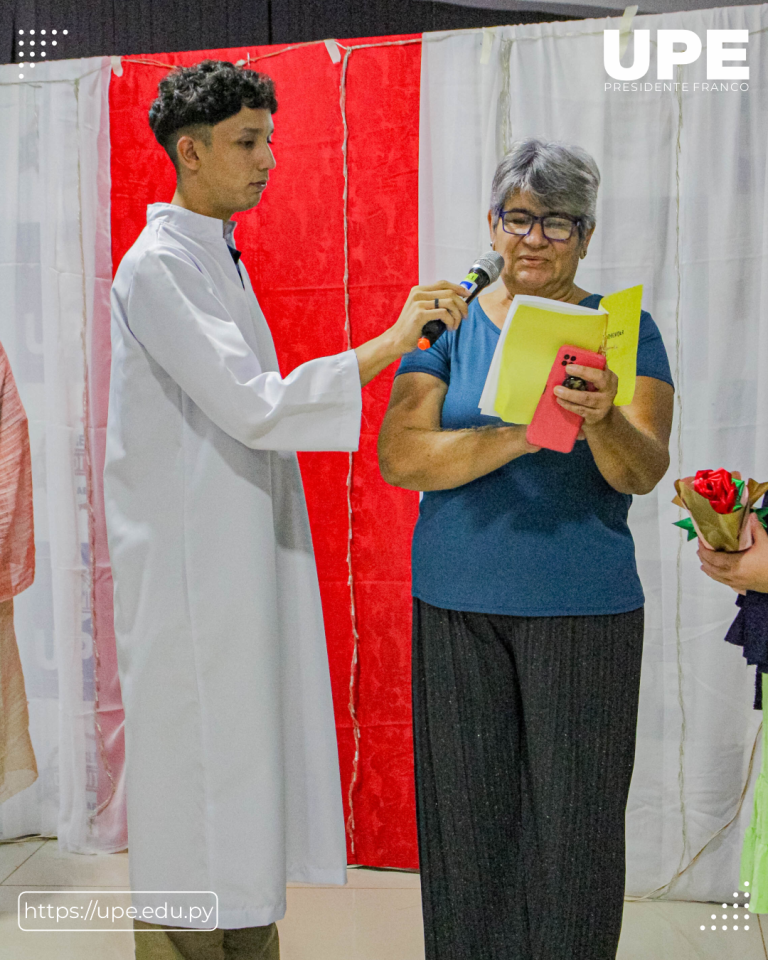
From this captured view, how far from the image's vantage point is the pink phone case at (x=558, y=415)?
1428 millimetres

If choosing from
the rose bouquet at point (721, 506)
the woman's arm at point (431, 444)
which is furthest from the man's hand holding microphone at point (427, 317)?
the rose bouquet at point (721, 506)

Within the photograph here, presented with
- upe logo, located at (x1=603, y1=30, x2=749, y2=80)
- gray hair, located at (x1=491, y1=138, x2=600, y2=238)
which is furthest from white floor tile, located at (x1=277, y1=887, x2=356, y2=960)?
upe logo, located at (x1=603, y1=30, x2=749, y2=80)

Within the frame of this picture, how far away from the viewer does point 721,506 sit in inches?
70.9

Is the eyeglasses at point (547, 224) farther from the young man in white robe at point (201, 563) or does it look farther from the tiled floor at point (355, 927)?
the tiled floor at point (355, 927)

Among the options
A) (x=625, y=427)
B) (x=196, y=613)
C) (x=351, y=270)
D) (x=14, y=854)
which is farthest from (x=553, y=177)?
(x=14, y=854)

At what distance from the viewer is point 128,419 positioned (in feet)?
5.30

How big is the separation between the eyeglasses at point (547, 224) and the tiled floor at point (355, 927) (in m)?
1.74

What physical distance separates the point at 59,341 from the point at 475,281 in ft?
5.37

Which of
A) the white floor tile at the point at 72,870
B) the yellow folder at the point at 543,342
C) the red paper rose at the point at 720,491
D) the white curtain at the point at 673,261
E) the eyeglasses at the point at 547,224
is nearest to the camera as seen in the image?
the yellow folder at the point at 543,342

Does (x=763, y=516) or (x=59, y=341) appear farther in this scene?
(x=59, y=341)

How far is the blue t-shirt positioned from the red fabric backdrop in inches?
39.3

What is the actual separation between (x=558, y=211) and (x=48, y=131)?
5.86 feet

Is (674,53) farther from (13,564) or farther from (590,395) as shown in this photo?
(13,564)

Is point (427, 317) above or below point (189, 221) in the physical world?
below
